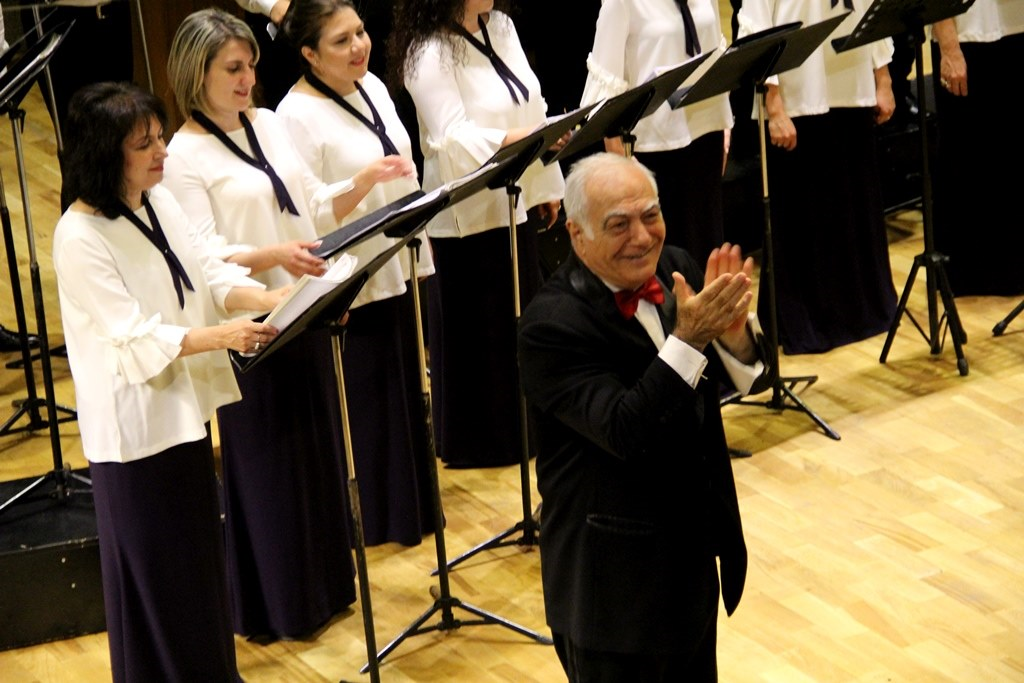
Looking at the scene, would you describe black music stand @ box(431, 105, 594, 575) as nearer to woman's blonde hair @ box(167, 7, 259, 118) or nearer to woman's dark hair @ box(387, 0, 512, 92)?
woman's dark hair @ box(387, 0, 512, 92)

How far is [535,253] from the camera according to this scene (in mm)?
5211

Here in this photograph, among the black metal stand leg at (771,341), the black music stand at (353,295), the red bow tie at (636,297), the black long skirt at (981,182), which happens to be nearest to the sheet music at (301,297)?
the black music stand at (353,295)

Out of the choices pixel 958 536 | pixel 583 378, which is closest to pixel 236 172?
pixel 583 378

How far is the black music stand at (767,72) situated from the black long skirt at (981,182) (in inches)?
→ 48.4

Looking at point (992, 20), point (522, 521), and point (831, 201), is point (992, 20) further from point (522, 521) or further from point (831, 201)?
point (522, 521)

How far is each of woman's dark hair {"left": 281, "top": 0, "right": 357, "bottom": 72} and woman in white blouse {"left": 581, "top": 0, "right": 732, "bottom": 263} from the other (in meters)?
1.07

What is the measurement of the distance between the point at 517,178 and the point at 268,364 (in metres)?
0.85

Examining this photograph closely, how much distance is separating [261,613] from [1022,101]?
3738mm

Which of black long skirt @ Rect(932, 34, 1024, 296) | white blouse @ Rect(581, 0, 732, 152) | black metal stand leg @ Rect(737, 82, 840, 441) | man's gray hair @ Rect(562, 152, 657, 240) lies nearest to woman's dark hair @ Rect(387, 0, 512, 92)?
white blouse @ Rect(581, 0, 732, 152)

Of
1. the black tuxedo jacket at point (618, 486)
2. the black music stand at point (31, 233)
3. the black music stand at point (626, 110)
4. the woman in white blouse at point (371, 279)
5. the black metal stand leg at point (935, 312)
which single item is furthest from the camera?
the black metal stand leg at point (935, 312)

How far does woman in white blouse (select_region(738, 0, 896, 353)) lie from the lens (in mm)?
5695

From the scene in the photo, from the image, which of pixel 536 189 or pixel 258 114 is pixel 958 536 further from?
pixel 258 114

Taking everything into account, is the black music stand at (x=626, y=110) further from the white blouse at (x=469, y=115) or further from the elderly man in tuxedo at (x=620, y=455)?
the elderly man in tuxedo at (x=620, y=455)

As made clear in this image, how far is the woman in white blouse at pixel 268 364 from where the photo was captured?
3996 mm
